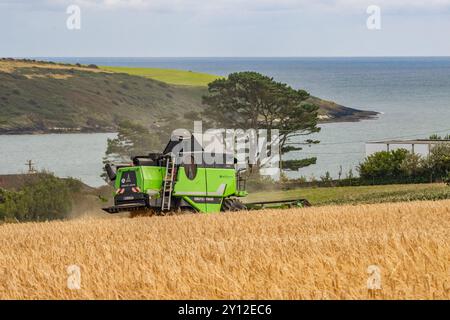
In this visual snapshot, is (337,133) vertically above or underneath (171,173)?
underneath

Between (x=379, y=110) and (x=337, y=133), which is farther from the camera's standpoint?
(x=379, y=110)

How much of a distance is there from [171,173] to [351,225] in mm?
6561

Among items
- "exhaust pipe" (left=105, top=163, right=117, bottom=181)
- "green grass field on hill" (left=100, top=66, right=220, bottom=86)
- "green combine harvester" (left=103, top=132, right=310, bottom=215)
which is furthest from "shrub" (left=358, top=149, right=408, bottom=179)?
"green grass field on hill" (left=100, top=66, right=220, bottom=86)

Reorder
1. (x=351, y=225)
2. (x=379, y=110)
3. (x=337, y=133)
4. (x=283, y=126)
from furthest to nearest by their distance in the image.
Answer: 1. (x=379, y=110)
2. (x=337, y=133)
3. (x=283, y=126)
4. (x=351, y=225)

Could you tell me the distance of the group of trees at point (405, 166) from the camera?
219ft

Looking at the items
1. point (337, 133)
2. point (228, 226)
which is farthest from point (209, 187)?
point (337, 133)

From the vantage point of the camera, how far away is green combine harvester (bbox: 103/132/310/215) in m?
25.3

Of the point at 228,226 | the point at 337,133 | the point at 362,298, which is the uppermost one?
the point at 362,298

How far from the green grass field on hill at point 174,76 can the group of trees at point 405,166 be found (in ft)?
343

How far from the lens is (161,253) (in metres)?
13.6

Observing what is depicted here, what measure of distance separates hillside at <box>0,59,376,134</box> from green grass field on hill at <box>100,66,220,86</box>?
2.12 feet

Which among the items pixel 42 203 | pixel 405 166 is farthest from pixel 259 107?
pixel 42 203

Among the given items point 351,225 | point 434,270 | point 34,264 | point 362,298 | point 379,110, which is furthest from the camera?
point 379,110

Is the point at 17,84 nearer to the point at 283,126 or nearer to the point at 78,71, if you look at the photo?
the point at 78,71
